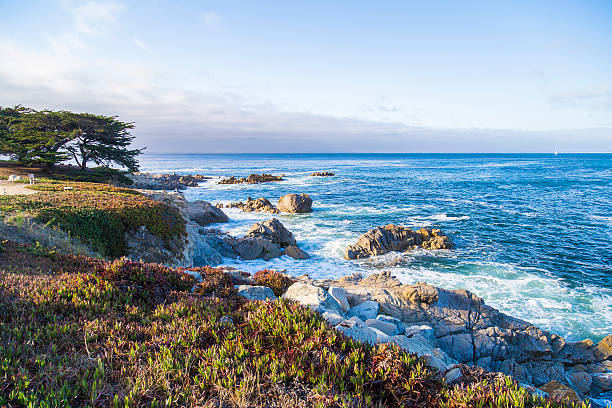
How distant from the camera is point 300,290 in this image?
8.83m

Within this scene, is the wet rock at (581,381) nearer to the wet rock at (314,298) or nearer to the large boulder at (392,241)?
the wet rock at (314,298)

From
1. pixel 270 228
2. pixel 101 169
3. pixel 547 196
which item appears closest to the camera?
pixel 270 228

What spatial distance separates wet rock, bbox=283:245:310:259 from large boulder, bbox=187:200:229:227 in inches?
459

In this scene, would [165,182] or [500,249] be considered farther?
[165,182]

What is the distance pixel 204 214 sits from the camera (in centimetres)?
3061

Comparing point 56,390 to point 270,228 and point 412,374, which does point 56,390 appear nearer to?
point 412,374

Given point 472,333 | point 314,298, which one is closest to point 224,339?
point 314,298

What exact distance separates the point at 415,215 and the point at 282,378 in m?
32.4

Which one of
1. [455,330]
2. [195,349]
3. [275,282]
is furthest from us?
[275,282]

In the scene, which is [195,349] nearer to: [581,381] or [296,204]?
[581,381]

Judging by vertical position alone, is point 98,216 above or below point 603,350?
above

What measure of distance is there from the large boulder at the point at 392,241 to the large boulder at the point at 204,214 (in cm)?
1547

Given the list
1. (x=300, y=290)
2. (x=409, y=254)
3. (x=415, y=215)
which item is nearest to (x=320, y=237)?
(x=409, y=254)

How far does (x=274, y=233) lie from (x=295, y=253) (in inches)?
121
